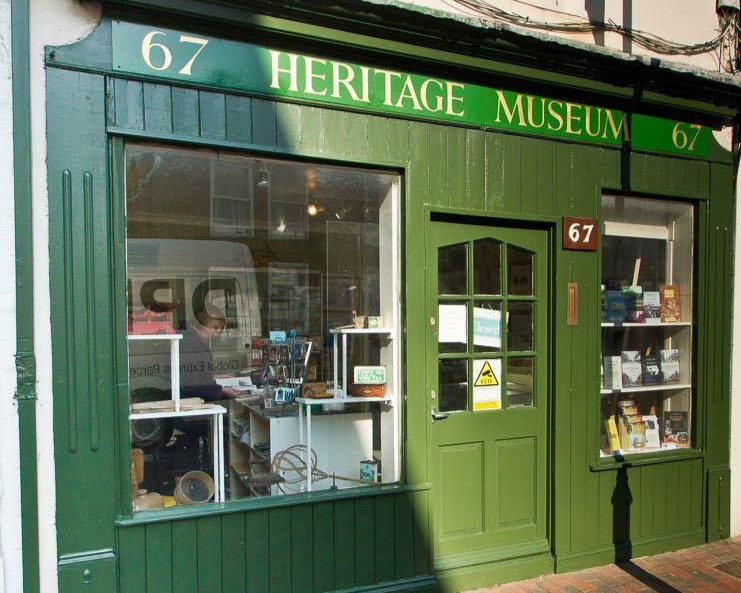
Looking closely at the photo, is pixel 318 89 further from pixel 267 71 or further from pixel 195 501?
pixel 195 501

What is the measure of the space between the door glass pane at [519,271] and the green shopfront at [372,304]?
2 centimetres

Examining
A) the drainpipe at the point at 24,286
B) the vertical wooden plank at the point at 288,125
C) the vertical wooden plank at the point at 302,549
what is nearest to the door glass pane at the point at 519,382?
the vertical wooden plank at the point at 302,549

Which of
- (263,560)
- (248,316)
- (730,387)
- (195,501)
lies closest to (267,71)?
(248,316)

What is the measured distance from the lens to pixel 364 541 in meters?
3.48

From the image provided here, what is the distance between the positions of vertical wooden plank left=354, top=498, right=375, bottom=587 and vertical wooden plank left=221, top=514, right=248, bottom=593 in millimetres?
702

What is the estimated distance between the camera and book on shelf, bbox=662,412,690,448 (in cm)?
459

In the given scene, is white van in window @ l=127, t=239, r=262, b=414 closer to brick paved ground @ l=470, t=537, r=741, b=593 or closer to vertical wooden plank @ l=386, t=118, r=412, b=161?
vertical wooden plank @ l=386, t=118, r=412, b=161

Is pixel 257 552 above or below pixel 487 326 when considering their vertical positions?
below

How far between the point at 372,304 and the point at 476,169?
3.87 feet

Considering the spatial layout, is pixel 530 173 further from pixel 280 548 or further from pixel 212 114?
pixel 280 548

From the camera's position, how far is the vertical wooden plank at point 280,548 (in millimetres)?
3264

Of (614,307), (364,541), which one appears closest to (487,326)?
(614,307)

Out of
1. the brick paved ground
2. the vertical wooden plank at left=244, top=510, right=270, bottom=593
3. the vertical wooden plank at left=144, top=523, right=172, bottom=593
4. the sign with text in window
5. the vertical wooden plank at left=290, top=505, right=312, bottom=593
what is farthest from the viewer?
the sign with text in window

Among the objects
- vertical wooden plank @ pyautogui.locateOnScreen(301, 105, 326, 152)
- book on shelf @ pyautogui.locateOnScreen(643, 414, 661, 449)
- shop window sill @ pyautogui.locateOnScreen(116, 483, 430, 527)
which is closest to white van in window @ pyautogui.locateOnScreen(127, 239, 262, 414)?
shop window sill @ pyautogui.locateOnScreen(116, 483, 430, 527)
